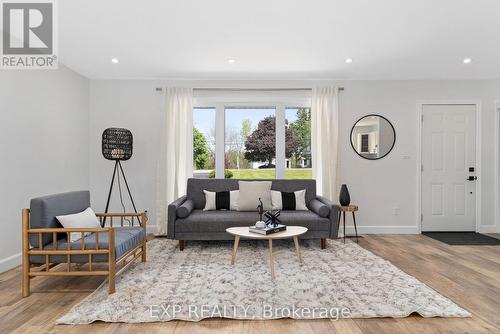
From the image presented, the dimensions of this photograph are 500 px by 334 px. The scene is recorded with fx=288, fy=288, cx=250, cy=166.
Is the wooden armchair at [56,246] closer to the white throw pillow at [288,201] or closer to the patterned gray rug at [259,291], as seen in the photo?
the patterned gray rug at [259,291]

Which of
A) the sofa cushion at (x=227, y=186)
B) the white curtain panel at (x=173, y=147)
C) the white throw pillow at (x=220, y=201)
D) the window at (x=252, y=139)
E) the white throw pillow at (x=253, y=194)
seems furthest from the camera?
the window at (x=252, y=139)

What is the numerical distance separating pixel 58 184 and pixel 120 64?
190cm

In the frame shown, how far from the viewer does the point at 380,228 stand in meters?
4.84

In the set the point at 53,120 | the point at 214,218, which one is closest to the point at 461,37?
the point at 214,218

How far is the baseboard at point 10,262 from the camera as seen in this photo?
122 inches

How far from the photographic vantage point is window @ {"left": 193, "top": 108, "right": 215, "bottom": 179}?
197 inches

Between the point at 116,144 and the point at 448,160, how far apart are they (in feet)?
17.7

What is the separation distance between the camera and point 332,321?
2.13 meters

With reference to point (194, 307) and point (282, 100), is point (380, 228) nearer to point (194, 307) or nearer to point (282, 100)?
point (282, 100)

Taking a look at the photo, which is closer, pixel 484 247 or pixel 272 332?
pixel 272 332

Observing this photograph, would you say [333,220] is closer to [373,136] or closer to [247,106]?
[373,136]
